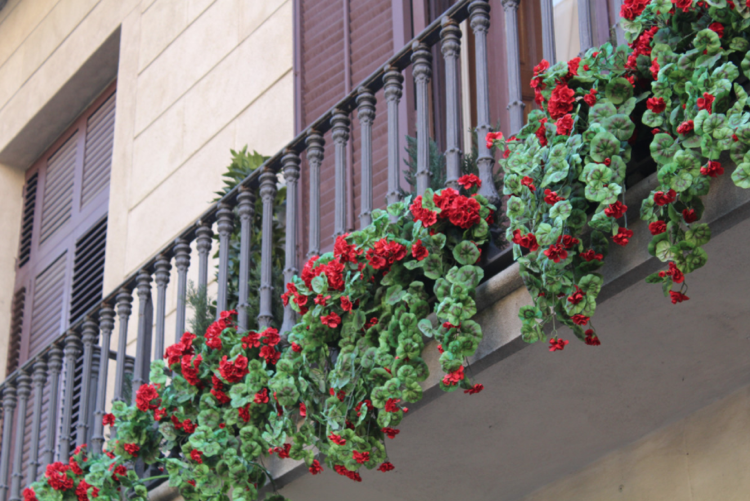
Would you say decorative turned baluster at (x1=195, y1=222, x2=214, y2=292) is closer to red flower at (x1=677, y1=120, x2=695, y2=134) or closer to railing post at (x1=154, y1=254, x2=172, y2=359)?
railing post at (x1=154, y1=254, x2=172, y2=359)

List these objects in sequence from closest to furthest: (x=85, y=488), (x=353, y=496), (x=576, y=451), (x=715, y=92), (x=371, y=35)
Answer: (x=715, y=92)
(x=576, y=451)
(x=353, y=496)
(x=85, y=488)
(x=371, y=35)

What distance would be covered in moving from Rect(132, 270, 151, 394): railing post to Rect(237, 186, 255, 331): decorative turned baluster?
70 cm

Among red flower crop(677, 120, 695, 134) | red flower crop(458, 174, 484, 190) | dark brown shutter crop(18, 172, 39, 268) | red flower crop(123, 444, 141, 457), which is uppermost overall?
dark brown shutter crop(18, 172, 39, 268)

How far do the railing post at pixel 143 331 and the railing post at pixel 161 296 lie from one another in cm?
6

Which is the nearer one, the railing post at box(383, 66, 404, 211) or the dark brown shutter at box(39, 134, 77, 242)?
the railing post at box(383, 66, 404, 211)

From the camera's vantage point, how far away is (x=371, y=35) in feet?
18.8

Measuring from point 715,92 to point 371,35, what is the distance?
124 inches

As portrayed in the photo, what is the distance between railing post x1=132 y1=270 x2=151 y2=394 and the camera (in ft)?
16.4

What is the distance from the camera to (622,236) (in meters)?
2.91

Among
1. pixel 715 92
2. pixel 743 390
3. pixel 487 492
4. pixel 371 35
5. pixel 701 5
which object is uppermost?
pixel 371 35

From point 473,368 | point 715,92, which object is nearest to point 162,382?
point 473,368

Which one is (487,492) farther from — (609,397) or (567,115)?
(567,115)

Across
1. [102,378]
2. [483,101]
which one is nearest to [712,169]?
[483,101]

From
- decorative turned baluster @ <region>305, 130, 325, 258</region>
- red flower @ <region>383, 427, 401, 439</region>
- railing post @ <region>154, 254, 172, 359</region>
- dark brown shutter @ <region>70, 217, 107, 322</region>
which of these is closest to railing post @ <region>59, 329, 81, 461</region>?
railing post @ <region>154, 254, 172, 359</region>
